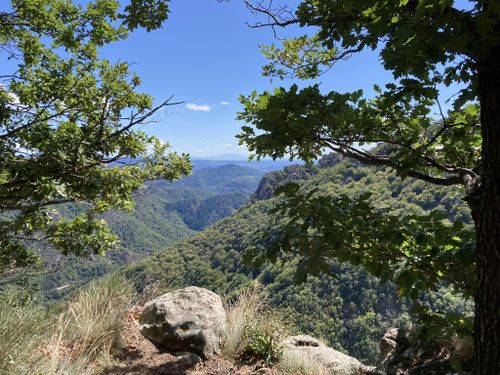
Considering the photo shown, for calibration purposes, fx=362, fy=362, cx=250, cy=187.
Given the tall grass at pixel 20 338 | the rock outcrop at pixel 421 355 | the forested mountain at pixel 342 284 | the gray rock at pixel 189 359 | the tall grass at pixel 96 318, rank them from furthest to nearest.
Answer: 1. the forested mountain at pixel 342 284
2. the gray rock at pixel 189 359
3. the tall grass at pixel 96 318
4. the rock outcrop at pixel 421 355
5. the tall grass at pixel 20 338

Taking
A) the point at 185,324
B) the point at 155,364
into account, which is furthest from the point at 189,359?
the point at 185,324

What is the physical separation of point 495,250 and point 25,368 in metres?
3.58

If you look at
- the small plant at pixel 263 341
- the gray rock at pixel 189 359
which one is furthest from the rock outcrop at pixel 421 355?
the gray rock at pixel 189 359

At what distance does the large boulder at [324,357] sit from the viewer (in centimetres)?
548

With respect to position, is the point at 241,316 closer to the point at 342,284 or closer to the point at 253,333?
the point at 253,333

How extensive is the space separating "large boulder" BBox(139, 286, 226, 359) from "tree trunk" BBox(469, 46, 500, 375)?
15.1ft

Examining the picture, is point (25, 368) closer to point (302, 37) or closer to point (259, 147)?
point (259, 147)

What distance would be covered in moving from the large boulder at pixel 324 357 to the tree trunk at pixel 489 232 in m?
3.95

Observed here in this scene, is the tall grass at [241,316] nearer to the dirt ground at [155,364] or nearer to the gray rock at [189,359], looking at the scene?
the dirt ground at [155,364]

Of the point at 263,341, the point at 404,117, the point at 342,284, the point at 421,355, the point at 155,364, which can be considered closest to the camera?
the point at 404,117

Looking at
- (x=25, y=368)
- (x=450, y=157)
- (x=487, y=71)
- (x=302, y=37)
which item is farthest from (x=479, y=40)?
(x=25, y=368)

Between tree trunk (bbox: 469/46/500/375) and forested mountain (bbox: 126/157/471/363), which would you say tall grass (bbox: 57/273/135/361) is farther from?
forested mountain (bbox: 126/157/471/363)

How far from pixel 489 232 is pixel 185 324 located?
16.8 ft

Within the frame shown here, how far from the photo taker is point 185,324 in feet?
19.6
